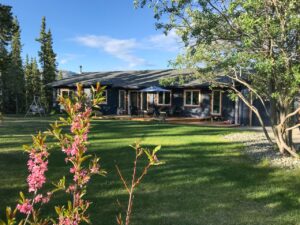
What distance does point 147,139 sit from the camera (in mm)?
14195

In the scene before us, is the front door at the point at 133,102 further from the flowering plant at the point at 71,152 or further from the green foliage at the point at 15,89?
the flowering plant at the point at 71,152

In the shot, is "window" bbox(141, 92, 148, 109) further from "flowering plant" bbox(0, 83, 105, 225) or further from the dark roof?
"flowering plant" bbox(0, 83, 105, 225)

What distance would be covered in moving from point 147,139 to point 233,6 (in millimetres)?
7253

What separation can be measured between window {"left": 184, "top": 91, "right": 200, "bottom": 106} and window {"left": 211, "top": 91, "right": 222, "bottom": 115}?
48.1 inches

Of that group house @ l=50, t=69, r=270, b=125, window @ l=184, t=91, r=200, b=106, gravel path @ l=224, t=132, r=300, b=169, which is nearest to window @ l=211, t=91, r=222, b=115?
house @ l=50, t=69, r=270, b=125

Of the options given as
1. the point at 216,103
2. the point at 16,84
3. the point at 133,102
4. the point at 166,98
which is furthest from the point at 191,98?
the point at 16,84

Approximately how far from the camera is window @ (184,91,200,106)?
26484 mm

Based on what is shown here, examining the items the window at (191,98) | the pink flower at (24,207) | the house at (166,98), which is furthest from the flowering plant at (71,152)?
the window at (191,98)

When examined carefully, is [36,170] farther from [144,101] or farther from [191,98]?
[144,101]

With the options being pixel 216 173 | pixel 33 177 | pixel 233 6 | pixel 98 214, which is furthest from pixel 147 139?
pixel 33 177

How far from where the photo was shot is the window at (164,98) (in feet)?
91.5

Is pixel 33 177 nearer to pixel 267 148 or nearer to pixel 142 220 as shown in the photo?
pixel 142 220

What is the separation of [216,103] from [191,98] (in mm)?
1955

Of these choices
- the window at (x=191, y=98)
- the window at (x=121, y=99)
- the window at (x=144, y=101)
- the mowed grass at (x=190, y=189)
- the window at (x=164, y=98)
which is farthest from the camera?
the window at (x=121, y=99)
